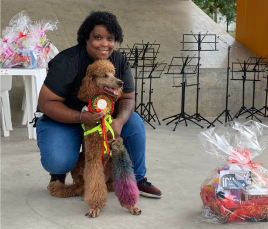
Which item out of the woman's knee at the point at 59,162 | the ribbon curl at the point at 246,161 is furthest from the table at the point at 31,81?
the ribbon curl at the point at 246,161

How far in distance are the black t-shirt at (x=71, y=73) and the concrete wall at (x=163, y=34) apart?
133 inches

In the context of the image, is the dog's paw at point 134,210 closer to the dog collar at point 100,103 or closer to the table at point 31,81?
the dog collar at point 100,103

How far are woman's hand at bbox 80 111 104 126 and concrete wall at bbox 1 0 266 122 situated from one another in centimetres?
360

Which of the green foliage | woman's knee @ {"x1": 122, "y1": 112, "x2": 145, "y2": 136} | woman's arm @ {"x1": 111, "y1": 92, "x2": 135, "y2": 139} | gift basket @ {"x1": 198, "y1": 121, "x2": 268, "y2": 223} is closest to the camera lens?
gift basket @ {"x1": 198, "y1": 121, "x2": 268, "y2": 223}

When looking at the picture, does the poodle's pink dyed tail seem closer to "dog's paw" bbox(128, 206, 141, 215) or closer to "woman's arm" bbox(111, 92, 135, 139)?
"dog's paw" bbox(128, 206, 141, 215)

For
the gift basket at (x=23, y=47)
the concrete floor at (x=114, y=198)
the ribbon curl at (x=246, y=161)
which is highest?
the gift basket at (x=23, y=47)

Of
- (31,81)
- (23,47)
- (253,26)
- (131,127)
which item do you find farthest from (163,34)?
(131,127)

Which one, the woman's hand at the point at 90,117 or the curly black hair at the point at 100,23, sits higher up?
the curly black hair at the point at 100,23

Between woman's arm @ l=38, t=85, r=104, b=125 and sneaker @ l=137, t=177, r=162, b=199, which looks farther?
sneaker @ l=137, t=177, r=162, b=199

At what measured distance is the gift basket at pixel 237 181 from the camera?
2.41 metres

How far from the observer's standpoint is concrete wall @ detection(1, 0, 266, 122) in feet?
21.9

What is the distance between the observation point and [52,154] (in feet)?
9.05

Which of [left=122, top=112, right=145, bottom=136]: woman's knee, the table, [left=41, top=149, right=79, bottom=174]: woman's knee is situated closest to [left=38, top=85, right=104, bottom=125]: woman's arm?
[left=41, top=149, right=79, bottom=174]: woman's knee

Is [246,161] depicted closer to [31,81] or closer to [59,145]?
[59,145]
